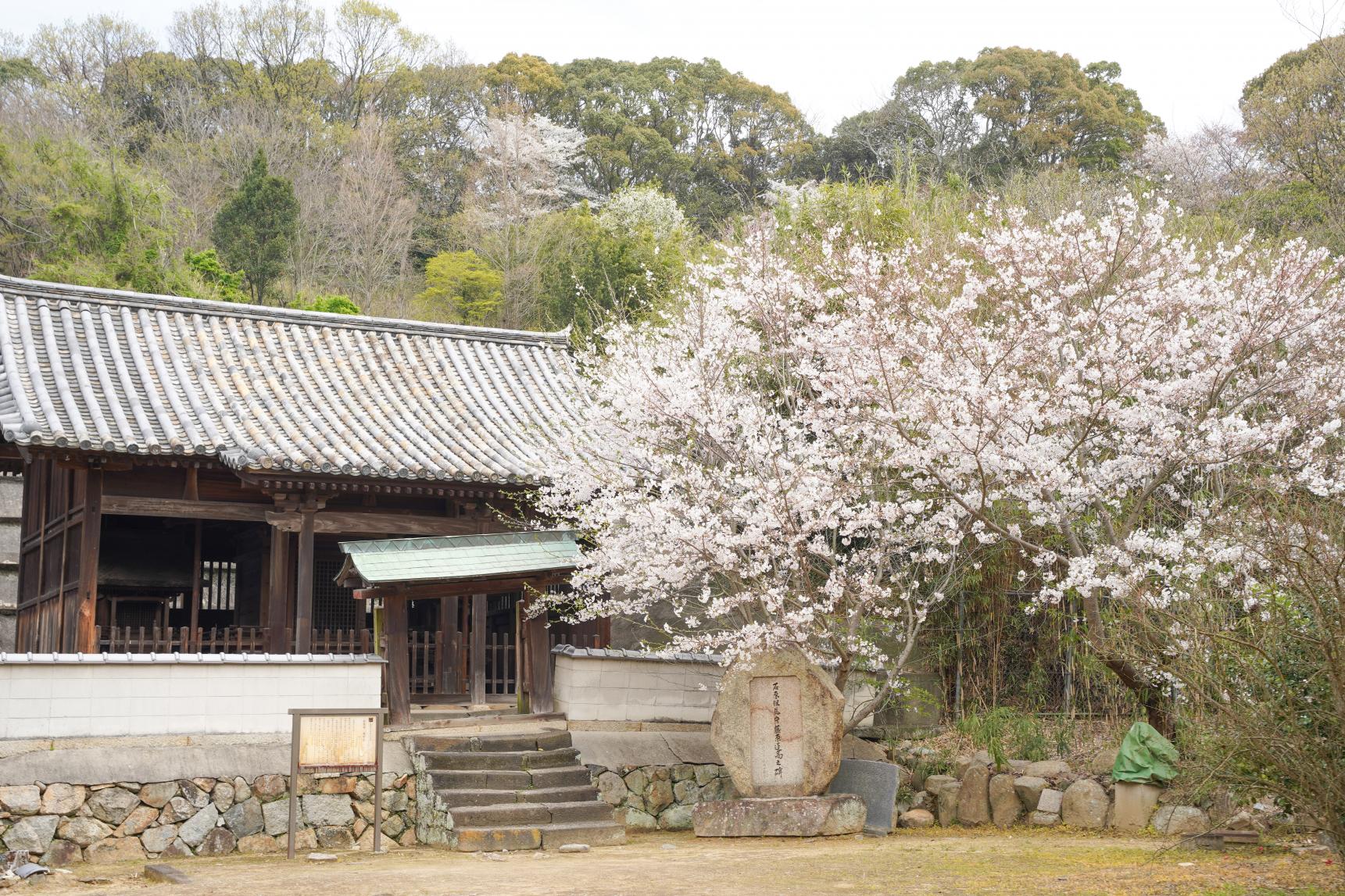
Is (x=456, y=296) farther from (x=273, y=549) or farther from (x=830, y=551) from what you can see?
(x=830, y=551)

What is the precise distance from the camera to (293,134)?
39.9m

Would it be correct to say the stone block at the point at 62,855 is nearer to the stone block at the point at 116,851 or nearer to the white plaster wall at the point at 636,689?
the stone block at the point at 116,851

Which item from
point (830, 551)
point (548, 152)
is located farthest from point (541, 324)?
point (830, 551)

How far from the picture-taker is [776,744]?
12609mm

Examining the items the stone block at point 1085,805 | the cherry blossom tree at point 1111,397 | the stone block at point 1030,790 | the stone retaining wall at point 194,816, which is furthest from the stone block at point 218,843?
the stone block at point 1085,805

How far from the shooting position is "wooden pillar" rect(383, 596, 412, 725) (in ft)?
44.0

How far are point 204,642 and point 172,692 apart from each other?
136 inches

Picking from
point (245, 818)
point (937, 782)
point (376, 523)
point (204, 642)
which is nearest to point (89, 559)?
point (204, 642)

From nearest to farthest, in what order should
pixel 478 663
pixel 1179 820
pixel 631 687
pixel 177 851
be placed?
pixel 1179 820 < pixel 177 851 < pixel 631 687 < pixel 478 663

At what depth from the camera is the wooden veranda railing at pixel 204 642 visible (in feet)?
48.4

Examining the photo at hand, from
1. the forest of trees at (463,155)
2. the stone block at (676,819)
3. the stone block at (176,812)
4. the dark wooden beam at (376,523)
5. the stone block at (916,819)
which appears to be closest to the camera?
the stone block at (176,812)

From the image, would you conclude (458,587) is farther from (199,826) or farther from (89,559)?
(89,559)

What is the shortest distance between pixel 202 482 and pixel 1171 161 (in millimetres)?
29872

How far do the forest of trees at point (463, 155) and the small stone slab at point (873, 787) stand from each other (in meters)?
15.5
